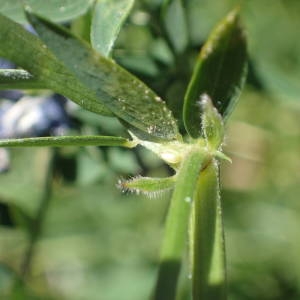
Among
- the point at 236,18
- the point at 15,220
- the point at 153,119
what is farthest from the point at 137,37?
the point at 236,18

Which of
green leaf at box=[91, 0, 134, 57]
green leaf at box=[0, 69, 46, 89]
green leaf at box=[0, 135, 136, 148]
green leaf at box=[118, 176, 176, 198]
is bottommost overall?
green leaf at box=[118, 176, 176, 198]

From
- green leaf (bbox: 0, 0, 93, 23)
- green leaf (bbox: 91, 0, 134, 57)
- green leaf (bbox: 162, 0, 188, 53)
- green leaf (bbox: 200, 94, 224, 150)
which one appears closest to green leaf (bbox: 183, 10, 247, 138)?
green leaf (bbox: 200, 94, 224, 150)

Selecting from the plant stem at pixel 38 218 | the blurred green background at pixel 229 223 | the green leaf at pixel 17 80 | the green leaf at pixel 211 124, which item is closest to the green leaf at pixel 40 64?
the green leaf at pixel 17 80

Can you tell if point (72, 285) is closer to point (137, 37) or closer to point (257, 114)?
point (257, 114)

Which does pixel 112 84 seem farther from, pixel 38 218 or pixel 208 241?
pixel 38 218

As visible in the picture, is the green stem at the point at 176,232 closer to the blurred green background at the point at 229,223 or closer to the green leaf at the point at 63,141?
the green leaf at the point at 63,141

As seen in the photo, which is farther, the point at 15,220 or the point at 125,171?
the point at 15,220

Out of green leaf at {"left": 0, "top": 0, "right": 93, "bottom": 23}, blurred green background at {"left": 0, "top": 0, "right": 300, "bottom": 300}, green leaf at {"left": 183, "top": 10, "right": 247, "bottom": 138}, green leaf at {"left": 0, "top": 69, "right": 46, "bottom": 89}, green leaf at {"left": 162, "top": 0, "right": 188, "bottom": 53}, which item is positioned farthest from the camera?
blurred green background at {"left": 0, "top": 0, "right": 300, "bottom": 300}

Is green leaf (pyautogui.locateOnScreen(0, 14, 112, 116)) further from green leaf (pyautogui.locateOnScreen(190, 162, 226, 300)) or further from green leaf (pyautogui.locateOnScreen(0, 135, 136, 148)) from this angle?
green leaf (pyautogui.locateOnScreen(190, 162, 226, 300))
